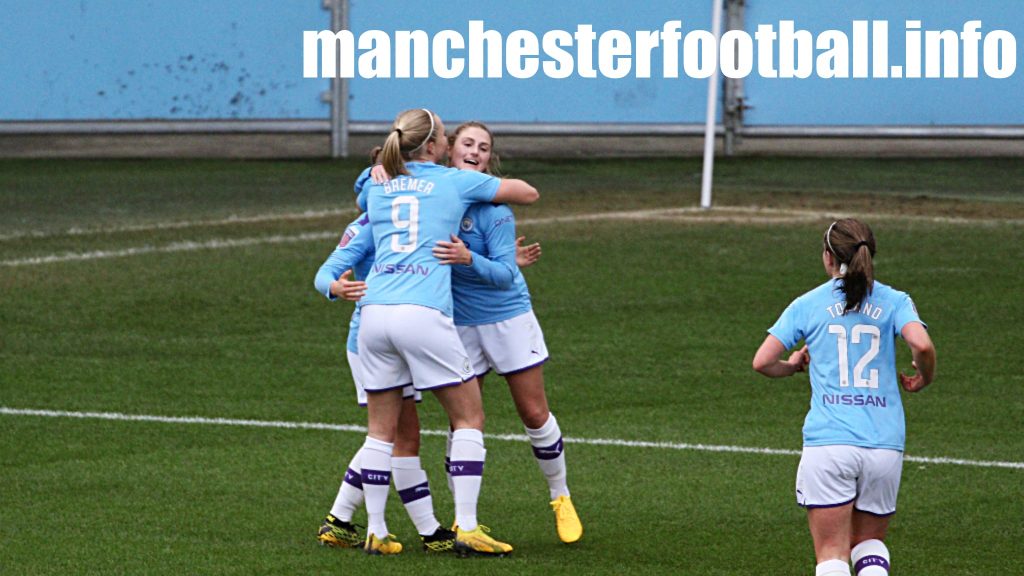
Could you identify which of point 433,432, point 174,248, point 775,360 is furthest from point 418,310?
point 174,248

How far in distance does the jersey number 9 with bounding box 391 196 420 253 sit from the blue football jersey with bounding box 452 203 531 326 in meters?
0.27

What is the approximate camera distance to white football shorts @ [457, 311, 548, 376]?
7152mm

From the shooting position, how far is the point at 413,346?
6.62 metres

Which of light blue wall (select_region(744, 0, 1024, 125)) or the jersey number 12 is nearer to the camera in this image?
the jersey number 12

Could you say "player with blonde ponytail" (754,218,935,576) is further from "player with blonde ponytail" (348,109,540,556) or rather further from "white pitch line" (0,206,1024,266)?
"white pitch line" (0,206,1024,266)

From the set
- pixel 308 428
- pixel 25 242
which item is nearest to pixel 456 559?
pixel 308 428

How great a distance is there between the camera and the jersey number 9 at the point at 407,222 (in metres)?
6.69

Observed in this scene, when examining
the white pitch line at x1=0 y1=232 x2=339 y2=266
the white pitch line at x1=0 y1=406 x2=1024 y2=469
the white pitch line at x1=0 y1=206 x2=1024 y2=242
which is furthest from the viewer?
the white pitch line at x1=0 y1=206 x2=1024 y2=242

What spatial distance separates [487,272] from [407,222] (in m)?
0.40

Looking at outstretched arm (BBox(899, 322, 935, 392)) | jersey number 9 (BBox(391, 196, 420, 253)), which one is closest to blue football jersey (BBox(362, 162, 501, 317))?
jersey number 9 (BBox(391, 196, 420, 253))

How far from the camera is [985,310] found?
44.7 feet

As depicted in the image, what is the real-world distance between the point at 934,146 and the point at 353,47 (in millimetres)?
8238

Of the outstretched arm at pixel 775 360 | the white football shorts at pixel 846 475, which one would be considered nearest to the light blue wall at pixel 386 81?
the outstretched arm at pixel 775 360

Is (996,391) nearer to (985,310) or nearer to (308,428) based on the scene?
(985,310)
